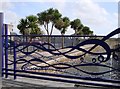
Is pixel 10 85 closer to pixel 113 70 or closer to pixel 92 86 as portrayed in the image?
pixel 92 86

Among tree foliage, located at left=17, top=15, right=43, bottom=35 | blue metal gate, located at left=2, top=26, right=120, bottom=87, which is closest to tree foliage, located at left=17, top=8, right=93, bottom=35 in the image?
tree foliage, located at left=17, top=15, right=43, bottom=35

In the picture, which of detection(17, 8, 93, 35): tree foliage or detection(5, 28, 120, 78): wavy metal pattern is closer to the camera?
detection(5, 28, 120, 78): wavy metal pattern

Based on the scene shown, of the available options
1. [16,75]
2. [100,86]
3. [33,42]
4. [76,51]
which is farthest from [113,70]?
[16,75]

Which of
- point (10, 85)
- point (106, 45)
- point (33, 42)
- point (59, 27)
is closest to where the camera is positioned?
point (106, 45)

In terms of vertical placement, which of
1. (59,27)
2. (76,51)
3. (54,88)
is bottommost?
(54,88)

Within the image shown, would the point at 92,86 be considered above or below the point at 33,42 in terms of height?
below

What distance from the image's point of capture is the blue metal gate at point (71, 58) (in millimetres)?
5031

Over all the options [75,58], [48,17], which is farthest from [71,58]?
[48,17]

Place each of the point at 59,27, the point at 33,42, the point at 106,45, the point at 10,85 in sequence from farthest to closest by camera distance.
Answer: the point at 59,27, the point at 33,42, the point at 10,85, the point at 106,45

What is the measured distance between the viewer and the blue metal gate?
16.5 feet

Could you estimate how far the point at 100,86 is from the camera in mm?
5137

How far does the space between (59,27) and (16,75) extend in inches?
1050

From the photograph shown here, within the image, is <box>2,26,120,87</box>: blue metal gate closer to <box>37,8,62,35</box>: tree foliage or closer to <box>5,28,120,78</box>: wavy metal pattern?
<box>5,28,120,78</box>: wavy metal pattern

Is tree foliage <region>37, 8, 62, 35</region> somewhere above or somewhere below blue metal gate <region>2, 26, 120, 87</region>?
above
